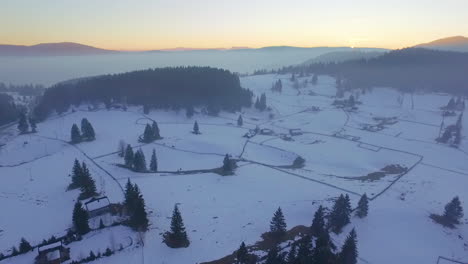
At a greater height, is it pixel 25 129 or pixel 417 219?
pixel 25 129

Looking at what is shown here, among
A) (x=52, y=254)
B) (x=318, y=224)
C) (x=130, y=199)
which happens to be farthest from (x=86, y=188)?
(x=318, y=224)

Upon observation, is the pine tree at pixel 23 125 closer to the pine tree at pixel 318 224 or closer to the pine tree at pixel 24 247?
the pine tree at pixel 24 247

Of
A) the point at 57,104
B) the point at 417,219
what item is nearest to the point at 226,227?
the point at 417,219

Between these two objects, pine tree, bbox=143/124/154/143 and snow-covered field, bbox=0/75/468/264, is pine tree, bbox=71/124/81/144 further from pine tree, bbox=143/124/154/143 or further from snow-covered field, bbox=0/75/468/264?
pine tree, bbox=143/124/154/143

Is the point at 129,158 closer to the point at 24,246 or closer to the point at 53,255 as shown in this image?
the point at 24,246

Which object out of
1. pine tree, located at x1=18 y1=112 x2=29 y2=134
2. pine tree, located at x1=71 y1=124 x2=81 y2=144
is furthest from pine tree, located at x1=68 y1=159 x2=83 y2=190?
pine tree, located at x1=18 y1=112 x2=29 y2=134

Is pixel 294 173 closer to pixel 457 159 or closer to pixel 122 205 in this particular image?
pixel 122 205
